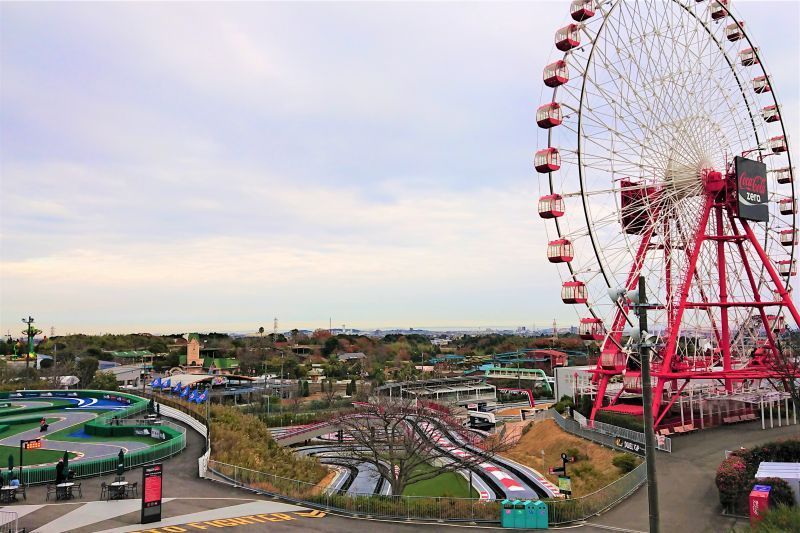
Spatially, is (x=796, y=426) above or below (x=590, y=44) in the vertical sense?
below

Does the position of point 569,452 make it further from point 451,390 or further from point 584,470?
point 451,390

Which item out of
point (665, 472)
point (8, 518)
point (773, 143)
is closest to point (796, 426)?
point (665, 472)

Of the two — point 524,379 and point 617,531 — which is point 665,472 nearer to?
point 617,531

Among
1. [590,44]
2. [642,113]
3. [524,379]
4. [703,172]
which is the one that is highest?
[590,44]

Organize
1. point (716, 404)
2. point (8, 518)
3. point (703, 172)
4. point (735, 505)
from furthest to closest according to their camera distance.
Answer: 1. point (716, 404)
2. point (703, 172)
3. point (735, 505)
4. point (8, 518)

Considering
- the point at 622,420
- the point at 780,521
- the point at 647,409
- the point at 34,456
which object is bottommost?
the point at 34,456

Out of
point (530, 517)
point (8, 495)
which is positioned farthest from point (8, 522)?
point (530, 517)

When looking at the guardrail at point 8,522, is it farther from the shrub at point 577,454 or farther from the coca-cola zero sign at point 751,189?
the coca-cola zero sign at point 751,189

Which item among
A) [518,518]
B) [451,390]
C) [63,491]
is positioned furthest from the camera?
[451,390]
